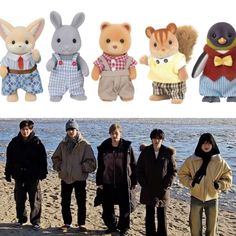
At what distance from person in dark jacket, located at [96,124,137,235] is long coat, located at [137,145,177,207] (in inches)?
8.7

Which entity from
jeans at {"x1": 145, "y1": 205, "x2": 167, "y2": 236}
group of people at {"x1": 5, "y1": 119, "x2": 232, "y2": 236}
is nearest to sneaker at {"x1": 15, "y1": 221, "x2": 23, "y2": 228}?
group of people at {"x1": 5, "y1": 119, "x2": 232, "y2": 236}

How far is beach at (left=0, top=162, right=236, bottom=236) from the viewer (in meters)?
7.00

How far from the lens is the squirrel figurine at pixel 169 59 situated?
6934mm

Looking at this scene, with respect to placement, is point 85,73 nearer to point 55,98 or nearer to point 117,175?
point 55,98

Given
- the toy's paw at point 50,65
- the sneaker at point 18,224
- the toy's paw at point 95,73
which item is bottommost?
the sneaker at point 18,224

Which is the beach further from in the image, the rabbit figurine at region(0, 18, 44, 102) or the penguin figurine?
the penguin figurine

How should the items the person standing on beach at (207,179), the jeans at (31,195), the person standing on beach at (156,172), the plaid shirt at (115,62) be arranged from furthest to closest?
the plaid shirt at (115,62) → the jeans at (31,195) → the person standing on beach at (156,172) → the person standing on beach at (207,179)

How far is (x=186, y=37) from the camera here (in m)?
7.00

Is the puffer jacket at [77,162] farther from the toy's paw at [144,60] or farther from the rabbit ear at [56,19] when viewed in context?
the rabbit ear at [56,19]

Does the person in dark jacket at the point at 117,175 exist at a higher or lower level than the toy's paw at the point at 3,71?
lower

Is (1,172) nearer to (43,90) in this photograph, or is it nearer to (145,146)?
(43,90)

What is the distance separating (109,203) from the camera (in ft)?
21.9

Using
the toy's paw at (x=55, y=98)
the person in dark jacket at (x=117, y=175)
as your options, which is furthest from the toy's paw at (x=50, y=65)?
the person in dark jacket at (x=117, y=175)

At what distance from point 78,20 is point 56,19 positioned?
1.07 feet
